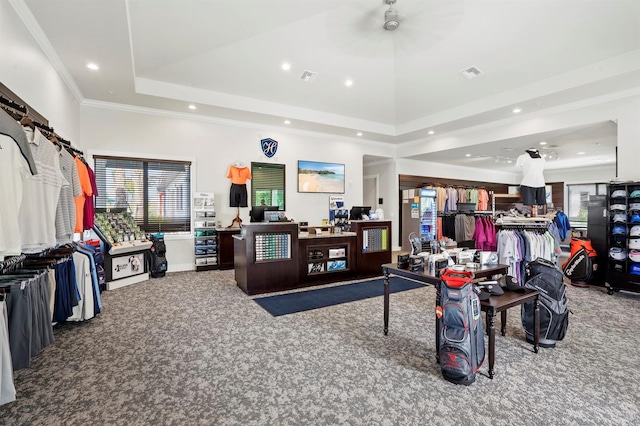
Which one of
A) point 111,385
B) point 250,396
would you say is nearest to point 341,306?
point 250,396

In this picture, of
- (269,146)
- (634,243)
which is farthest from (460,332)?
(269,146)

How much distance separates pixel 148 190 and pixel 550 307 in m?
6.83

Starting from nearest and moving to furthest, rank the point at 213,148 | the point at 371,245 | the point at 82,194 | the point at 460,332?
the point at 460,332
the point at 82,194
the point at 371,245
the point at 213,148

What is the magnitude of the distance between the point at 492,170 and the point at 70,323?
14.2 metres

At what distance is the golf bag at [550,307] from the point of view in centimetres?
293

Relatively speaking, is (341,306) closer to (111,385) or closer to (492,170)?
(111,385)

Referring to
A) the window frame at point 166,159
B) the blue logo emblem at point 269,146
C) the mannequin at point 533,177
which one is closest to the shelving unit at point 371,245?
the mannequin at point 533,177

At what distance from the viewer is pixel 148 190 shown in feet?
20.7

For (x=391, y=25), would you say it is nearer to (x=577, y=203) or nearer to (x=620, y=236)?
(x=620, y=236)

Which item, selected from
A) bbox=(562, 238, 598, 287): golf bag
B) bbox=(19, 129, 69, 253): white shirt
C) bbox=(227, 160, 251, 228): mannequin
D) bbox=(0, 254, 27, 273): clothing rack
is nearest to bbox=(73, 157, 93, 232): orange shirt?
bbox=(19, 129, 69, 253): white shirt

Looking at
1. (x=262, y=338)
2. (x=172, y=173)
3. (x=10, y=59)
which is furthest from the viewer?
(x=172, y=173)

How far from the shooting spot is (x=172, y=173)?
6480 mm

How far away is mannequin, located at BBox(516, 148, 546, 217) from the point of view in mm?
5562

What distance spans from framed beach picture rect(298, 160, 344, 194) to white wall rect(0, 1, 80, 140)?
4.61 meters
